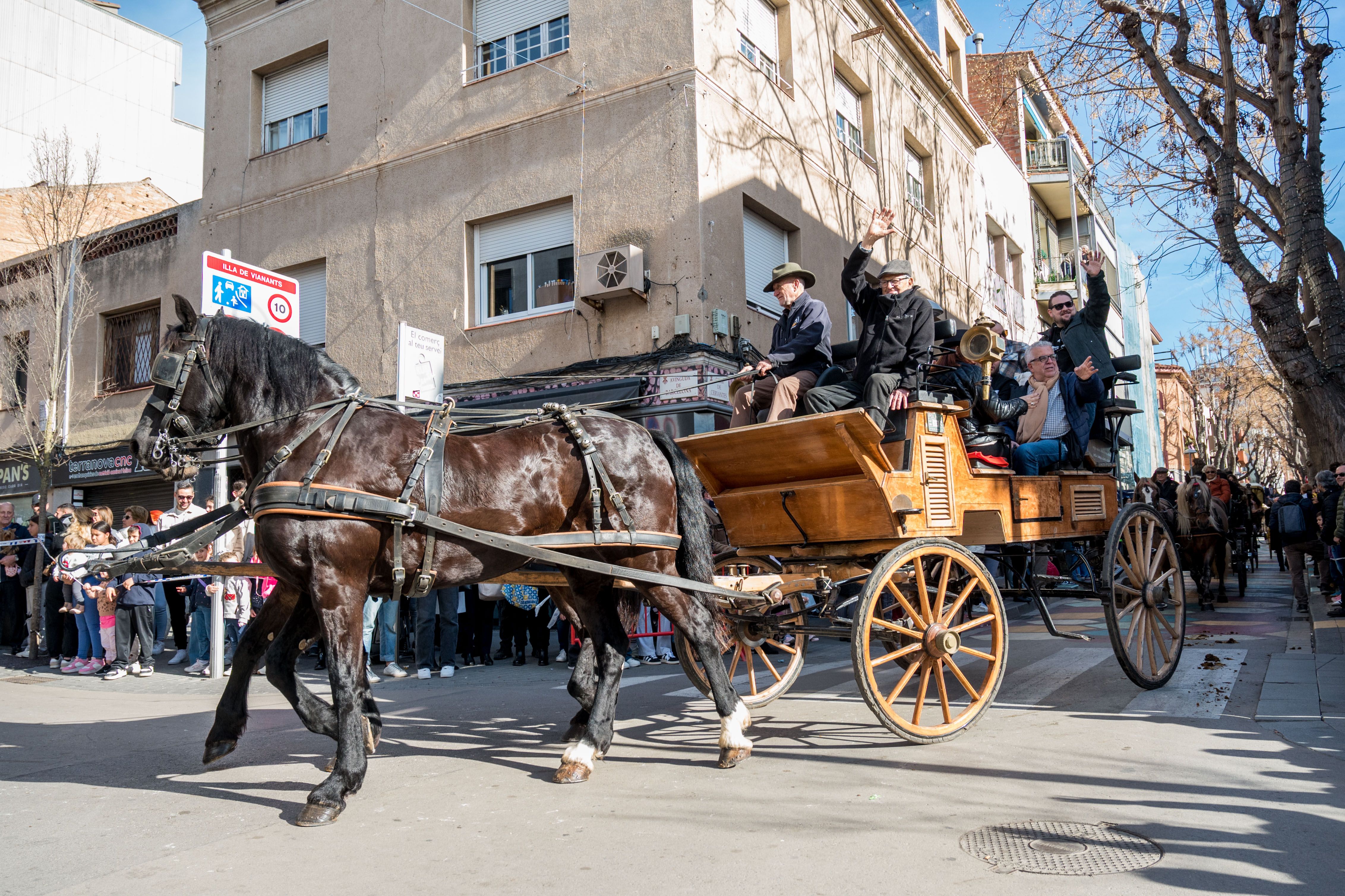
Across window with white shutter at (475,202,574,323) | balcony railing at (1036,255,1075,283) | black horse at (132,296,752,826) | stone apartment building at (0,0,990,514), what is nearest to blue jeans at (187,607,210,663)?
stone apartment building at (0,0,990,514)

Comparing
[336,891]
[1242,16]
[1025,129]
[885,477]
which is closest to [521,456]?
[885,477]

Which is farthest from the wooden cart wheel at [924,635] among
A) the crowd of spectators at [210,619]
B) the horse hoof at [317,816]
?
the crowd of spectators at [210,619]

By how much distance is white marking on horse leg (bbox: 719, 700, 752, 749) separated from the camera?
498 centimetres

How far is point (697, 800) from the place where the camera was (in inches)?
170

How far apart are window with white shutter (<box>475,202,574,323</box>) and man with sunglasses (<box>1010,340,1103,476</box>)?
776cm

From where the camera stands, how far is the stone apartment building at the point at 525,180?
12.6m

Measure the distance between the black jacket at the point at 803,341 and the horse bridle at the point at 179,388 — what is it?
3.28 m

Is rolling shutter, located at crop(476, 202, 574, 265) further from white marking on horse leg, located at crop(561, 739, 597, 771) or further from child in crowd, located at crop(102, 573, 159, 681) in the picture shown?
white marking on horse leg, located at crop(561, 739, 597, 771)

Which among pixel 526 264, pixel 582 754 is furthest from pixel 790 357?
pixel 526 264

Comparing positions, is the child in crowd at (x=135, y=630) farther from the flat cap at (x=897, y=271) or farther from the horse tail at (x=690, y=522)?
the flat cap at (x=897, y=271)

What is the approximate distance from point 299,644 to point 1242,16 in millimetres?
11909

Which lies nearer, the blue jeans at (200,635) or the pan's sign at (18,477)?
the blue jeans at (200,635)

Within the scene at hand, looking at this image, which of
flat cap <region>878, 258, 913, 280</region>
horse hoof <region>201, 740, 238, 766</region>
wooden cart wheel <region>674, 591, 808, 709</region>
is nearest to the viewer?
horse hoof <region>201, 740, 238, 766</region>

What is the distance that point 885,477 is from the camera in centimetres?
523
